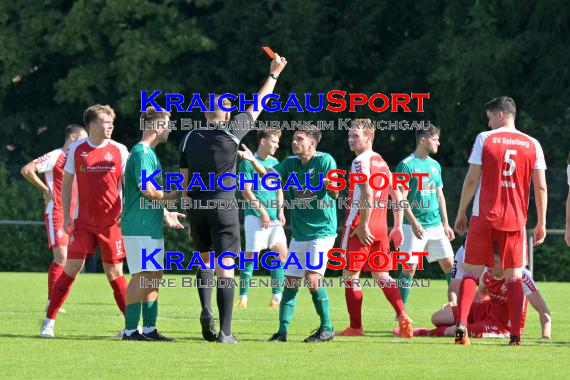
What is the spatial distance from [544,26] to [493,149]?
1944cm

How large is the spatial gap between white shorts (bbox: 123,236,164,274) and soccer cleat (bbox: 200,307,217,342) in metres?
0.68

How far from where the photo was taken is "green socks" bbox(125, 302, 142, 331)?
12.0m

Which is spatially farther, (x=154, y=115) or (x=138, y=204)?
(x=154, y=115)

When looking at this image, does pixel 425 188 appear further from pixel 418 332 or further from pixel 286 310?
pixel 286 310

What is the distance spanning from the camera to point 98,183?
1232 centimetres

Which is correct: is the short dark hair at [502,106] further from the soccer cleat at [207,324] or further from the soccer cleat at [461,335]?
the soccer cleat at [207,324]

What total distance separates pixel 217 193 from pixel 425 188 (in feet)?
16.7

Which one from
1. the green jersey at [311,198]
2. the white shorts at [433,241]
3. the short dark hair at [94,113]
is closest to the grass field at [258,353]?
the white shorts at [433,241]

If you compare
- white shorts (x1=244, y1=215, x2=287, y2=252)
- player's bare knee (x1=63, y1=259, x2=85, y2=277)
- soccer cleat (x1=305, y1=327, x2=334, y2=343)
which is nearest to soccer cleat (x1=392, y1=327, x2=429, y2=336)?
soccer cleat (x1=305, y1=327, x2=334, y2=343)

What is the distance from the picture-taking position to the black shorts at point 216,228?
38.3 ft

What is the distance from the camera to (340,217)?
29406 mm

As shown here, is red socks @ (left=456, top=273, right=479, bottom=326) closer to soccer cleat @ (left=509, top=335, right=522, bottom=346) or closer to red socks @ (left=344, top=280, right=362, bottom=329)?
soccer cleat @ (left=509, top=335, right=522, bottom=346)

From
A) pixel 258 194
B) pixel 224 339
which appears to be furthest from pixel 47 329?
pixel 258 194

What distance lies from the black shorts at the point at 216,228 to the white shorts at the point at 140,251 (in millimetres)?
383
